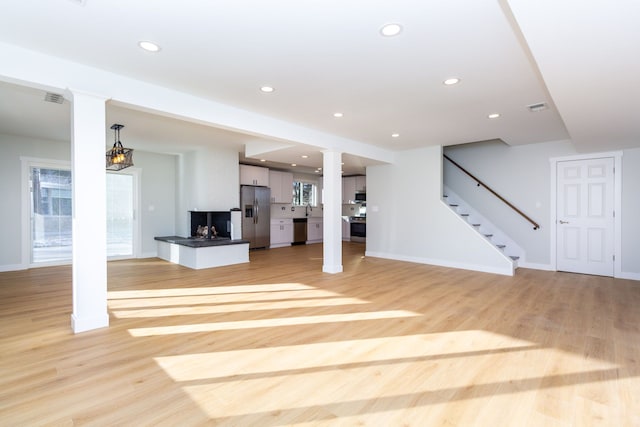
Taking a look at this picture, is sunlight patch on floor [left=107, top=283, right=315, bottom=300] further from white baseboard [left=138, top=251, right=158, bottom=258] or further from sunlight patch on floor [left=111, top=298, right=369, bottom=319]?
white baseboard [left=138, top=251, right=158, bottom=258]

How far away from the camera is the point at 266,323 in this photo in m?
3.15

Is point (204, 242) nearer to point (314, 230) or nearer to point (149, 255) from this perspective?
point (149, 255)

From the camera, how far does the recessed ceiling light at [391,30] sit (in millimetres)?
2242

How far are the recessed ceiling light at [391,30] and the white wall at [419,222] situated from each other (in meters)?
4.51

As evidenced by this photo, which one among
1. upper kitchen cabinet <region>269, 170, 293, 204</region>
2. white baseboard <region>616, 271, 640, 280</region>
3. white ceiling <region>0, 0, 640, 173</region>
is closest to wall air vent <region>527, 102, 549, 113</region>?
white ceiling <region>0, 0, 640, 173</region>

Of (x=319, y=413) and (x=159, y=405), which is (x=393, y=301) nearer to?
(x=319, y=413)

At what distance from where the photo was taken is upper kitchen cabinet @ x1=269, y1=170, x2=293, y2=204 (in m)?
9.52

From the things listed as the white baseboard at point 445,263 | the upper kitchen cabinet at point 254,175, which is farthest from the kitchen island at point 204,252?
the white baseboard at point 445,263

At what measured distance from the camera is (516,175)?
21.0 feet

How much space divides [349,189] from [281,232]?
9.77 ft

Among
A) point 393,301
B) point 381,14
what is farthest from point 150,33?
point 393,301

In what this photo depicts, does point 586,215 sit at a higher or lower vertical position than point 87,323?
higher

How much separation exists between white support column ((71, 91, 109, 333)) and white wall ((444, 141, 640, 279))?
6.89m

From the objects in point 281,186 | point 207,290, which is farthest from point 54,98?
point 281,186
